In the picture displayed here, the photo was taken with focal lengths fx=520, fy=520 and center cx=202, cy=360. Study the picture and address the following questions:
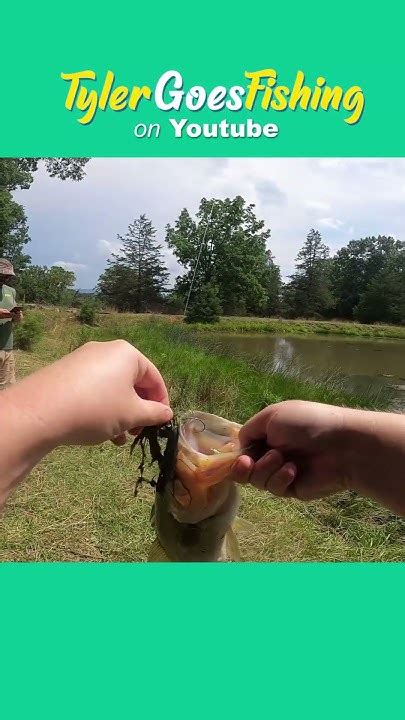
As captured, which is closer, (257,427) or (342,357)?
(257,427)

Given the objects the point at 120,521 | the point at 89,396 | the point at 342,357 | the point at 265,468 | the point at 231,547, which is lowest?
the point at 120,521

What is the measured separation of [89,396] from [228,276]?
4594 cm

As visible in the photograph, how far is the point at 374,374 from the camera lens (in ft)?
74.1

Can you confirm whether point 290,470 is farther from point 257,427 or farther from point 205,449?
point 205,449

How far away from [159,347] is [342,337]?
32312 millimetres

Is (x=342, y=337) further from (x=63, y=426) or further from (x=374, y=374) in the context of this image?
(x=63, y=426)

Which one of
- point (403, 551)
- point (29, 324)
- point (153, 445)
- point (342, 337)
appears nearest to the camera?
point (153, 445)

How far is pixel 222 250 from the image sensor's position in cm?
4753

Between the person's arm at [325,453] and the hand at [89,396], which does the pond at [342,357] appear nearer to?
the person's arm at [325,453]

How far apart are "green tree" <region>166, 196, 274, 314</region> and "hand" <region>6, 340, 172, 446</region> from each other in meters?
42.9

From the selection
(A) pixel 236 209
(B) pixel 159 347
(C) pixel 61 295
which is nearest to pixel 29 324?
(B) pixel 159 347

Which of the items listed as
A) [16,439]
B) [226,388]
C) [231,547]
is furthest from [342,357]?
[16,439]

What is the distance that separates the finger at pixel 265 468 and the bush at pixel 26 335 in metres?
13.4

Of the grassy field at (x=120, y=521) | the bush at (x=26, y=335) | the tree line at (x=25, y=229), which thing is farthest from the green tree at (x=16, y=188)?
the grassy field at (x=120, y=521)
